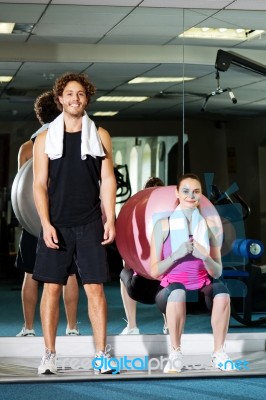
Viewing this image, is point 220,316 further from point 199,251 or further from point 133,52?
point 133,52

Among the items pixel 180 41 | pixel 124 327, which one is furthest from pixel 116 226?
pixel 180 41

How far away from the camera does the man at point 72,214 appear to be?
4789mm

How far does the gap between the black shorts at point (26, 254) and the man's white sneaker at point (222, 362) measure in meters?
1.23

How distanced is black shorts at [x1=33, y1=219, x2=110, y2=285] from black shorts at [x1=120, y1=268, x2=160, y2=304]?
0.54 metres

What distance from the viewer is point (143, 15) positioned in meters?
5.70

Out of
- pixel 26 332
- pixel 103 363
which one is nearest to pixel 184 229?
pixel 103 363

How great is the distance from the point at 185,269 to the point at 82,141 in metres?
0.90

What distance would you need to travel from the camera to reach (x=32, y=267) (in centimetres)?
544

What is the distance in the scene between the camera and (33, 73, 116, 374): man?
4789 millimetres

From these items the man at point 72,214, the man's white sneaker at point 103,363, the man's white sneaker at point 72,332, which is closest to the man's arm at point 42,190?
Answer: the man at point 72,214

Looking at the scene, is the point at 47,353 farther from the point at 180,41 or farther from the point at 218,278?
the point at 180,41

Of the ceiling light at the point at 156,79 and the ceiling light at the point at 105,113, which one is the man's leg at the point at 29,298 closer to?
the ceiling light at the point at 105,113

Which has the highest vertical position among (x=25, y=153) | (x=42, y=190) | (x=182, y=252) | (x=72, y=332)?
(x=25, y=153)

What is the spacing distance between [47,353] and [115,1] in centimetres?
214
